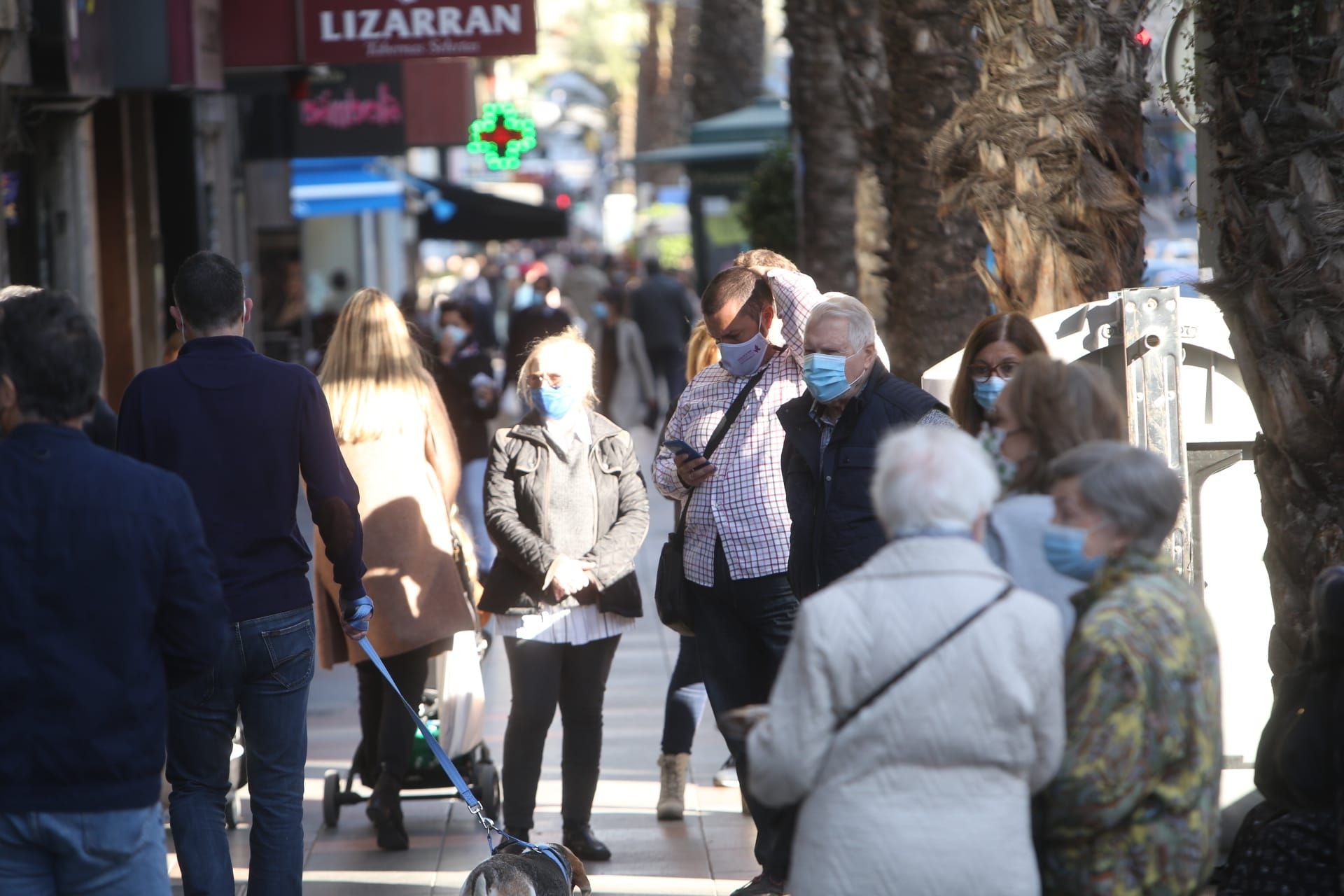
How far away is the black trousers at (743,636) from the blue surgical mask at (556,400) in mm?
847

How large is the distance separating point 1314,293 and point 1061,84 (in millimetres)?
2236

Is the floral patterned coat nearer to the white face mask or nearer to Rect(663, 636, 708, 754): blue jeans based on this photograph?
the white face mask

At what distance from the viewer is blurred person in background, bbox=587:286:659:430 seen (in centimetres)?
1798

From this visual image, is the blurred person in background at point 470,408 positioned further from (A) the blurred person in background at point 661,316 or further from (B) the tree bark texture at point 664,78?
(B) the tree bark texture at point 664,78

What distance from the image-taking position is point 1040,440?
3.68 metres

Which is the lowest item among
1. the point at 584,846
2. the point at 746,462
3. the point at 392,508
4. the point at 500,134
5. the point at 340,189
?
the point at 584,846

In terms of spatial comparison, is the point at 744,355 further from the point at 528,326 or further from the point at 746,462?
the point at 528,326

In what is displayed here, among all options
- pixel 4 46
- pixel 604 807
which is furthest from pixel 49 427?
pixel 4 46

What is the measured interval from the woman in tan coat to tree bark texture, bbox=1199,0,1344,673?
300 centimetres

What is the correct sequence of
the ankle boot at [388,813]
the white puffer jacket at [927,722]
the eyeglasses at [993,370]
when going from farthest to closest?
1. the ankle boot at [388,813]
2. the eyeglasses at [993,370]
3. the white puffer jacket at [927,722]

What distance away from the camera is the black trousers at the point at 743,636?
5527 millimetres

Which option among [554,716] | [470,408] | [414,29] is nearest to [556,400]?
[554,716]

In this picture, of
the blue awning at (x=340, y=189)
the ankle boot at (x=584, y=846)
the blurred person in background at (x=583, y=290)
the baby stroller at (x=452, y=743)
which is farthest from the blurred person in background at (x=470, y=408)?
the blurred person in background at (x=583, y=290)

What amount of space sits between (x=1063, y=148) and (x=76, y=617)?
13.1 ft
